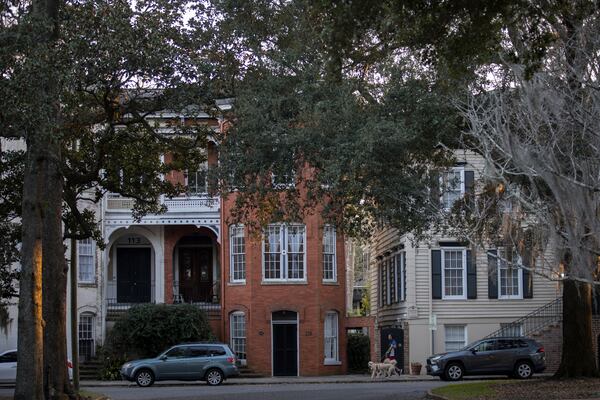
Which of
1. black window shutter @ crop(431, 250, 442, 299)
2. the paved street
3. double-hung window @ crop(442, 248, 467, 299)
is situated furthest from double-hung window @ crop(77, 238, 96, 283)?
double-hung window @ crop(442, 248, 467, 299)

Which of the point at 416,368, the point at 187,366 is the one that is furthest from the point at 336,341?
the point at 187,366

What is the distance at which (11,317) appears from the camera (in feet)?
138

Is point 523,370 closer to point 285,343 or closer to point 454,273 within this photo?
point 454,273

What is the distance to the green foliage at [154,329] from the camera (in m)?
41.7

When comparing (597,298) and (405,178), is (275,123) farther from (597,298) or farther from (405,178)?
(597,298)

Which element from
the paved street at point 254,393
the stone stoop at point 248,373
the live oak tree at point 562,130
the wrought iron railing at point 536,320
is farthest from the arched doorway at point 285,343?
the live oak tree at point 562,130

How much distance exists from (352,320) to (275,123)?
21.8 metres

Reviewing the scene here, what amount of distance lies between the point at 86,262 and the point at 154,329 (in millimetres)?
5966

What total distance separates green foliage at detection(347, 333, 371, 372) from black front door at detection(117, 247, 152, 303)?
970 cm

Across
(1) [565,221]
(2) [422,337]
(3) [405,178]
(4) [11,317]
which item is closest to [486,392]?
(3) [405,178]

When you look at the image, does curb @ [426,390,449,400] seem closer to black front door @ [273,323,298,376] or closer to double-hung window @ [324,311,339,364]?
black front door @ [273,323,298,376]

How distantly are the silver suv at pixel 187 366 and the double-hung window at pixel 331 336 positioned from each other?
775 cm

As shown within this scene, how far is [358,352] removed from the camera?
46906mm

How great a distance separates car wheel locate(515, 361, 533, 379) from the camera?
36844mm
